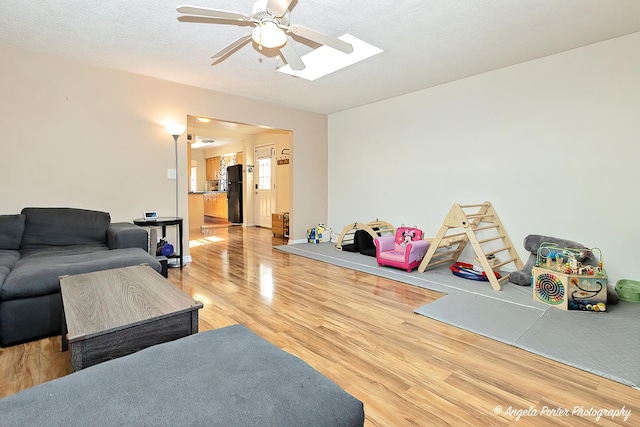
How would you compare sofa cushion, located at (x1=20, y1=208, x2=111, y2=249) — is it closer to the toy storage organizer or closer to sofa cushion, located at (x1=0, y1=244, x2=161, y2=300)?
sofa cushion, located at (x1=0, y1=244, x2=161, y2=300)

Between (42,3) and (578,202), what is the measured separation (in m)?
5.05

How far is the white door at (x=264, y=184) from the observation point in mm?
7781

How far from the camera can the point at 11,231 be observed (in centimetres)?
279

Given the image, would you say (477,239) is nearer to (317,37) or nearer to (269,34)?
(317,37)

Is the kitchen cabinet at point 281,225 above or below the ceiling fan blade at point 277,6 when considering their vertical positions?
below

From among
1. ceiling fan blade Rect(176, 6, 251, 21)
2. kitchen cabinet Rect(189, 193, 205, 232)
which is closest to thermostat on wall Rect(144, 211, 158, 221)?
ceiling fan blade Rect(176, 6, 251, 21)

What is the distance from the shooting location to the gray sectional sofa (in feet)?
6.51

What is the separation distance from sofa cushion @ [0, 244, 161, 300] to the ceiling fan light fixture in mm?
1845

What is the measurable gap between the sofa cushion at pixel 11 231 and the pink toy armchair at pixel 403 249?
3.61 meters

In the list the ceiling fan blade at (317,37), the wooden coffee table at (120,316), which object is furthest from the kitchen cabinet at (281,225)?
the wooden coffee table at (120,316)

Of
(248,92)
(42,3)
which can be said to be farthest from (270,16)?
(248,92)

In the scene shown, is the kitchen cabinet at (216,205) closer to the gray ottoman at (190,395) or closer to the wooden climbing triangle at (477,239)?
the wooden climbing triangle at (477,239)

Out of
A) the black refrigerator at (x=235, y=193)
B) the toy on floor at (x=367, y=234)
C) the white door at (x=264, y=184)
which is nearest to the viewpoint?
the toy on floor at (x=367, y=234)

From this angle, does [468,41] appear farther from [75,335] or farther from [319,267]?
[75,335]
